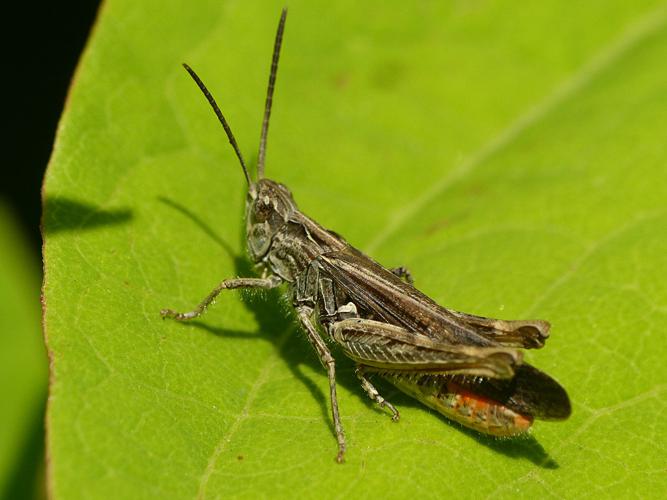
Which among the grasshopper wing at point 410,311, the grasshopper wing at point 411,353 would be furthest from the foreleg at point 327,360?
the grasshopper wing at point 410,311

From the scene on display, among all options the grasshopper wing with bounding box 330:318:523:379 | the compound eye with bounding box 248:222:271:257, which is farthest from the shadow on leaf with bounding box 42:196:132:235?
the grasshopper wing with bounding box 330:318:523:379

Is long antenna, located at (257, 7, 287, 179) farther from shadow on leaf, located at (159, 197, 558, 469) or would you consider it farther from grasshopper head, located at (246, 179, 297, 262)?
shadow on leaf, located at (159, 197, 558, 469)

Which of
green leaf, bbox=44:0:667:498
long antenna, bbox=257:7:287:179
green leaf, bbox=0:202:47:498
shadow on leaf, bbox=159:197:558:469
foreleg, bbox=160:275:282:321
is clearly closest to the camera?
green leaf, bbox=44:0:667:498

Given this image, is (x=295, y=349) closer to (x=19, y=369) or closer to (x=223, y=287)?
(x=223, y=287)

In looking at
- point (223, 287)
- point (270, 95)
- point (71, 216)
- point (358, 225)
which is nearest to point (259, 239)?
point (223, 287)

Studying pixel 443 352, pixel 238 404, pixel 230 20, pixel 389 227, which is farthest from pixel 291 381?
pixel 230 20

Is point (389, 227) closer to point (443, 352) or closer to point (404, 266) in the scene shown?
point (404, 266)

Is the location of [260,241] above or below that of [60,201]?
above
